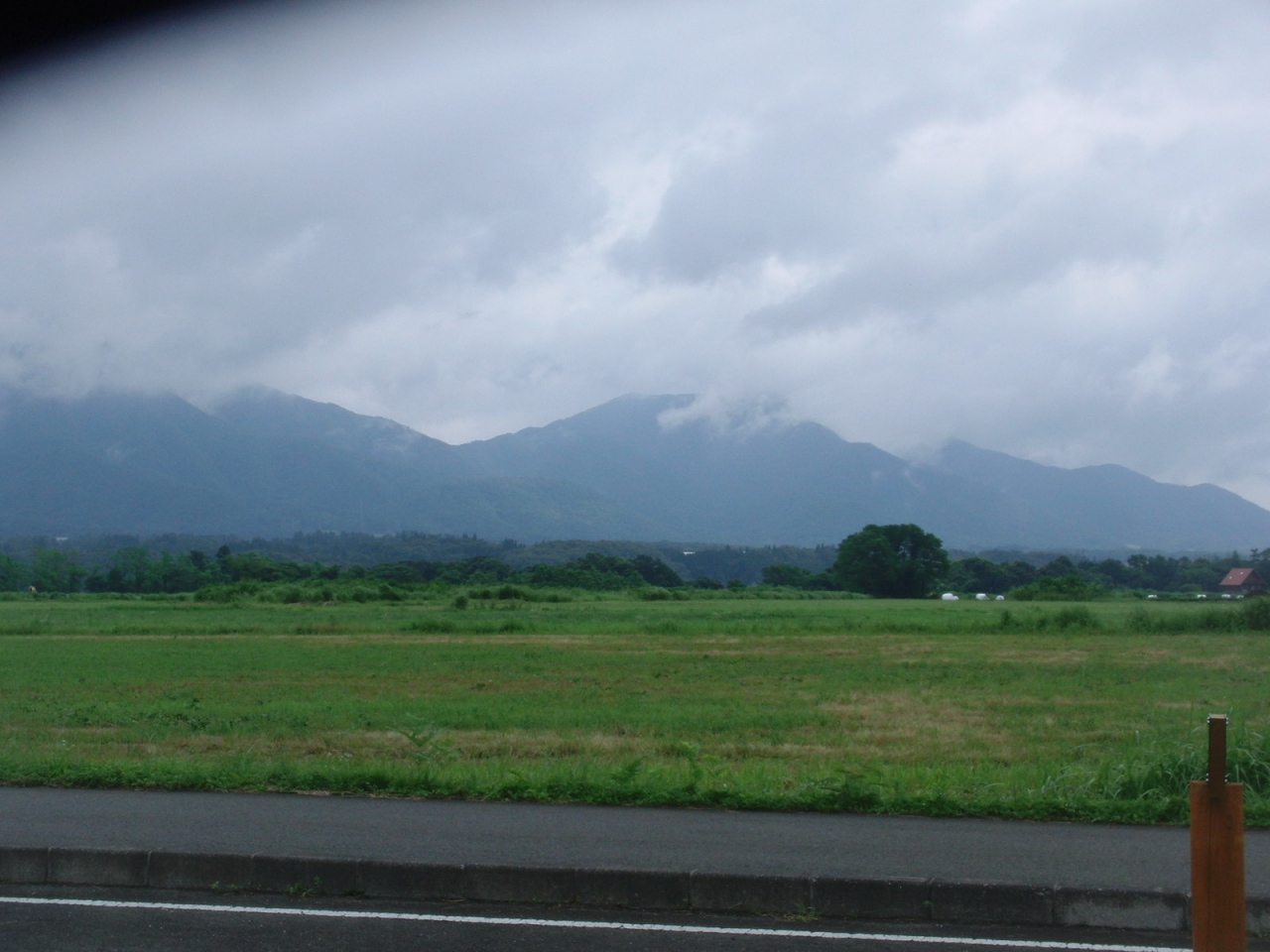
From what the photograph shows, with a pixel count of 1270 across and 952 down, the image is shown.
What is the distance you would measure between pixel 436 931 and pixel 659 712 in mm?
12355

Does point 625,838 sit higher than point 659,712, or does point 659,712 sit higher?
point 625,838

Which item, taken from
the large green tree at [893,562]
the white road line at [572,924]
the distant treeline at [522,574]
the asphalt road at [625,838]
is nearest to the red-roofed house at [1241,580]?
the distant treeline at [522,574]

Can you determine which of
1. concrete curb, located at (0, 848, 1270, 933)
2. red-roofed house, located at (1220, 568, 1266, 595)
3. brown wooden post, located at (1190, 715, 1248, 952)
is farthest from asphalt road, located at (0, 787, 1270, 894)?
red-roofed house, located at (1220, 568, 1266, 595)

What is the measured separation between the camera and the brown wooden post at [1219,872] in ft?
16.2

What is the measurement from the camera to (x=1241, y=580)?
4220 inches

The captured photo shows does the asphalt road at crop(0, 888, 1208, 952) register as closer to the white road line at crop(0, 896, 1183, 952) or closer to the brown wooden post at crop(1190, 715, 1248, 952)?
the white road line at crop(0, 896, 1183, 952)

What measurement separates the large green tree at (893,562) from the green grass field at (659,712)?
59.8 metres

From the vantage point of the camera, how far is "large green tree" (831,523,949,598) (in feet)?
350

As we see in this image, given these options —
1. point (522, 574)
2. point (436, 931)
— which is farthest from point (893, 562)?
point (436, 931)

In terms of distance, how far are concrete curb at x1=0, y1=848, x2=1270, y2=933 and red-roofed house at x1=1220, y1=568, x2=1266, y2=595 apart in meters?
109

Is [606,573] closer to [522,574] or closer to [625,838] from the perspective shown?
[522,574]

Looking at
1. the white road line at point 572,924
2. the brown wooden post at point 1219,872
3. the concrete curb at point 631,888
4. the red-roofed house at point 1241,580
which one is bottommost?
the red-roofed house at point 1241,580

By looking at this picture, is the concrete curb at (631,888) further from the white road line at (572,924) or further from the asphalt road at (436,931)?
the white road line at (572,924)

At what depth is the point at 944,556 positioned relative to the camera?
107500 mm
